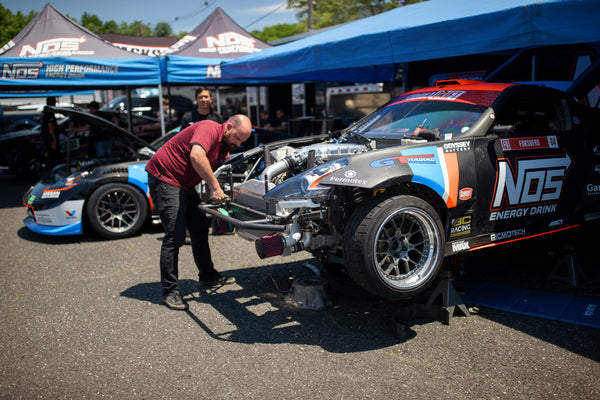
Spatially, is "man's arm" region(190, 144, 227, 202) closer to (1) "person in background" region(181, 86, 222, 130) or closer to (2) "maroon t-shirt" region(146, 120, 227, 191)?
(2) "maroon t-shirt" region(146, 120, 227, 191)

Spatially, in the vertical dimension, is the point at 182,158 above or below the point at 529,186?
above

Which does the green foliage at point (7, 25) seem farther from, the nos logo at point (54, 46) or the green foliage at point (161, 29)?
the green foliage at point (161, 29)

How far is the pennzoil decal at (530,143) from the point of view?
11.4 feet

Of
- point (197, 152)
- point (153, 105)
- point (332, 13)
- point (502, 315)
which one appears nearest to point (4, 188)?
point (153, 105)

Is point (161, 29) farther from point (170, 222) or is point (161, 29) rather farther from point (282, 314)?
point (282, 314)

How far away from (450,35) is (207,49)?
18.5 ft

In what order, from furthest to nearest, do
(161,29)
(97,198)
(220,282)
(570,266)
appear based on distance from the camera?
1. (161,29)
2. (97,198)
3. (220,282)
4. (570,266)

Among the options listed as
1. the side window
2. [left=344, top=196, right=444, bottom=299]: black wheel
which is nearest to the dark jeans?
[left=344, top=196, right=444, bottom=299]: black wheel

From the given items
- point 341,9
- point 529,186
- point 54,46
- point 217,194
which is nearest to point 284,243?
point 217,194

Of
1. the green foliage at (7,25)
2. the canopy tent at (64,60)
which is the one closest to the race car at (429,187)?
the canopy tent at (64,60)

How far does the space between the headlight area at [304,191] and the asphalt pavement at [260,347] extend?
0.95 meters

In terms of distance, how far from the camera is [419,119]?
154 inches

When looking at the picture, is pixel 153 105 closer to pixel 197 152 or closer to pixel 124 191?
pixel 124 191

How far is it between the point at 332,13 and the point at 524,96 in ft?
112
